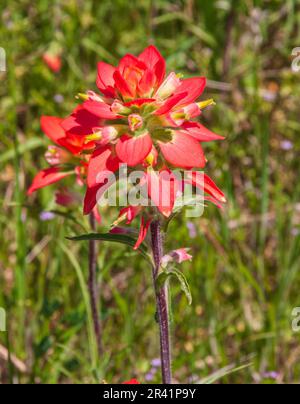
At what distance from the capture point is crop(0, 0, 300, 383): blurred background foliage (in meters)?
2.12

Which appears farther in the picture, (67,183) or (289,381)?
(67,183)

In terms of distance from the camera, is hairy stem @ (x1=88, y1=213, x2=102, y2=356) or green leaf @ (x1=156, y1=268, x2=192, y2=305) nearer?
green leaf @ (x1=156, y1=268, x2=192, y2=305)

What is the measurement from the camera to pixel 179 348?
233 cm

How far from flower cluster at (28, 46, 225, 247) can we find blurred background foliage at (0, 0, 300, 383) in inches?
19.9

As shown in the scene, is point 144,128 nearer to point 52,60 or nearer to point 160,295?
point 160,295

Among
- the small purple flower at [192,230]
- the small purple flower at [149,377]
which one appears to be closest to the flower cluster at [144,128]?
the small purple flower at [149,377]

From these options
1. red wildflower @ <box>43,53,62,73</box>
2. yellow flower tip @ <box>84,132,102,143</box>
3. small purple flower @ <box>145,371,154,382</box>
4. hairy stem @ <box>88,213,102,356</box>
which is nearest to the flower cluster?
yellow flower tip @ <box>84,132,102,143</box>

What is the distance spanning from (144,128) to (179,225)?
3.89 ft

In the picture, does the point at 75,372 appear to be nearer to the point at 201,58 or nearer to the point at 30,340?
the point at 30,340

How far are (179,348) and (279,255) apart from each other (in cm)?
54

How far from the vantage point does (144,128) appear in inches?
52.6

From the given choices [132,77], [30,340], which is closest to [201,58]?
[30,340]

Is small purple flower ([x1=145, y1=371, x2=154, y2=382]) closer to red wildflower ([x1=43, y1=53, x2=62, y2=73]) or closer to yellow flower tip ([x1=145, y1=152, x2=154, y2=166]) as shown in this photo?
yellow flower tip ([x1=145, y1=152, x2=154, y2=166])

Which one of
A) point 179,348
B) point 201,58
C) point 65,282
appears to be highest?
point 201,58
